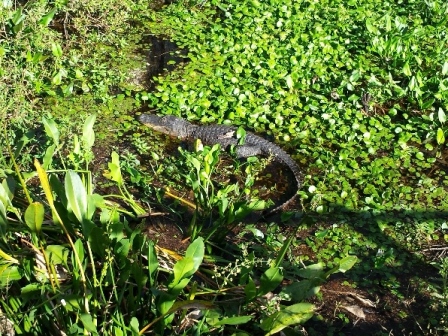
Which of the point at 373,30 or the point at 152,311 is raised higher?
the point at 373,30

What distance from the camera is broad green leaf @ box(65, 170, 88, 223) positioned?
2613 millimetres

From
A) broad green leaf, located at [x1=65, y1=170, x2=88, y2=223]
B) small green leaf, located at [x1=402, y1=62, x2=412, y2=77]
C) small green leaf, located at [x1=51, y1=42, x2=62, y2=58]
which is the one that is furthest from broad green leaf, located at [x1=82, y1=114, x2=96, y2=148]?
small green leaf, located at [x1=402, y1=62, x2=412, y2=77]

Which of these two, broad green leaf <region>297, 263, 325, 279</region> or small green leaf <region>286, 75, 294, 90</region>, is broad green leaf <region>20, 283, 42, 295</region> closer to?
broad green leaf <region>297, 263, 325, 279</region>

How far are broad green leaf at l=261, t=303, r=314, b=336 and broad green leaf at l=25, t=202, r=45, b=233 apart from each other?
3.56ft

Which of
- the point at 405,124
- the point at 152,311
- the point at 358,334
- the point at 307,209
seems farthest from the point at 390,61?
the point at 152,311

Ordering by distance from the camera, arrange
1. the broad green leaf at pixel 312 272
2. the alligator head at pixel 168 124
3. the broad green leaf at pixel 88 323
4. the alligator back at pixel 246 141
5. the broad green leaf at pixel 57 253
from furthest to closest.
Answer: the alligator head at pixel 168 124 < the alligator back at pixel 246 141 < the broad green leaf at pixel 312 272 < the broad green leaf at pixel 57 253 < the broad green leaf at pixel 88 323

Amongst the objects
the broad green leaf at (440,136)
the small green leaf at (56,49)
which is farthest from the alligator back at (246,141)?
the small green leaf at (56,49)

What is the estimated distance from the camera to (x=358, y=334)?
3316mm

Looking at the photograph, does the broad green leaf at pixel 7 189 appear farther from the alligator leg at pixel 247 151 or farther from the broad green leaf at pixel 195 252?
the alligator leg at pixel 247 151

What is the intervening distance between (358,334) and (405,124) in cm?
222

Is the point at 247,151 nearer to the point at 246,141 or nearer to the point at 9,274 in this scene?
the point at 246,141

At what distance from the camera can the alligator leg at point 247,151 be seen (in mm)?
4688

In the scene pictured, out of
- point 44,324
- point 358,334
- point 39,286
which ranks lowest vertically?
point 358,334

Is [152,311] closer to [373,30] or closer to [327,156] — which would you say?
[327,156]
